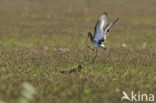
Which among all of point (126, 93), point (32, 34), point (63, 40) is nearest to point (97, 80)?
point (126, 93)

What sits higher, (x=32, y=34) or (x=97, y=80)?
(x=32, y=34)

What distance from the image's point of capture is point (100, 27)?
29.3ft

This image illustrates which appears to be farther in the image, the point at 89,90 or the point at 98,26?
the point at 98,26

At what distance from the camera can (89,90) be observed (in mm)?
6668

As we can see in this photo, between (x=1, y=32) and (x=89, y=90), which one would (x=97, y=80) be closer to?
(x=89, y=90)

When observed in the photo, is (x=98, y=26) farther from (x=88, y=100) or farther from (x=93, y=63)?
(x=88, y=100)

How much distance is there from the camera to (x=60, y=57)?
11.9 meters

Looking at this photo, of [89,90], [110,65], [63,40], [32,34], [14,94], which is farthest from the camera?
[32,34]

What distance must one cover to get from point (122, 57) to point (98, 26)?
3078 mm

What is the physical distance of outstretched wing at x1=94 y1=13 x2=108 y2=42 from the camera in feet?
28.7

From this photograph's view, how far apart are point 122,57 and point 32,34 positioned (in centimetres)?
1092

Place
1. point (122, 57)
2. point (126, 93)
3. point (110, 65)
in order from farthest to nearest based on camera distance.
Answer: point (122, 57) → point (110, 65) → point (126, 93)

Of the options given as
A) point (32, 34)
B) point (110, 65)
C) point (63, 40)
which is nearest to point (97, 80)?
point (110, 65)

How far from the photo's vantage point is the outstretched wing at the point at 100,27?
8.75m
